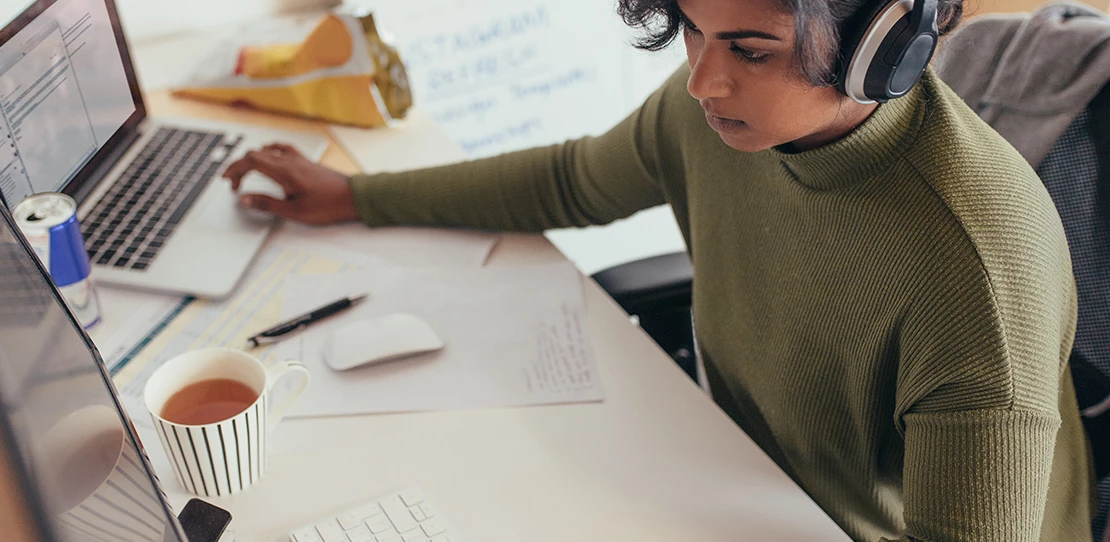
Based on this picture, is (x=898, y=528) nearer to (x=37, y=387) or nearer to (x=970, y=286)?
(x=970, y=286)

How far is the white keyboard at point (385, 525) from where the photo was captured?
27.7 inches

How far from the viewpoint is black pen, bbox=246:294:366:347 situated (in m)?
0.91

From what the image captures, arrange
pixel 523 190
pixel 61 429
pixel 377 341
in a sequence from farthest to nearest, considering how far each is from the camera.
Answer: pixel 523 190, pixel 377 341, pixel 61 429

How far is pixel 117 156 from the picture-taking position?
1.10m

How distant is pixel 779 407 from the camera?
881 millimetres

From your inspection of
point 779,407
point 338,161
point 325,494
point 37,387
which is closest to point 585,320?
point 779,407

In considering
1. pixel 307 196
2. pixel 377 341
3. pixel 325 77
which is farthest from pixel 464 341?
pixel 325 77

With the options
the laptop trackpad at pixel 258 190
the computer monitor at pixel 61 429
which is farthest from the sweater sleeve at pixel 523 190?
the computer monitor at pixel 61 429

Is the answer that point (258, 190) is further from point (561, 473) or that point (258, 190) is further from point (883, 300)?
point (883, 300)

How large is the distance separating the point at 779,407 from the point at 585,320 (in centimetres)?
21

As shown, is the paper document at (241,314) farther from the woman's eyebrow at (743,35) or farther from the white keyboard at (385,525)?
the woman's eyebrow at (743,35)

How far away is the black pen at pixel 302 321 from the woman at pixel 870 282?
0.37 metres

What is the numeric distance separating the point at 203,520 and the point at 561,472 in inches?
11.0

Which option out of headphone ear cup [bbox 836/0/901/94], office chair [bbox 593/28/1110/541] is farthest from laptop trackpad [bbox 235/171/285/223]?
office chair [bbox 593/28/1110/541]
